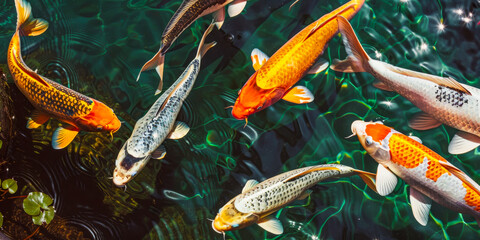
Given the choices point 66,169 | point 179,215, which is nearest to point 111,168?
point 66,169

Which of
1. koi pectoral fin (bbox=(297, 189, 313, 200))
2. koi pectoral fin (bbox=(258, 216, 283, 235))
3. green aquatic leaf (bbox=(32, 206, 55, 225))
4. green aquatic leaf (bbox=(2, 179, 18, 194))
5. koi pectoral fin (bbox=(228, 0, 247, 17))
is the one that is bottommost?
green aquatic leaf (bbox=(32, 206, 55, 225))

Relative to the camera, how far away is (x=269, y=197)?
4180 mm

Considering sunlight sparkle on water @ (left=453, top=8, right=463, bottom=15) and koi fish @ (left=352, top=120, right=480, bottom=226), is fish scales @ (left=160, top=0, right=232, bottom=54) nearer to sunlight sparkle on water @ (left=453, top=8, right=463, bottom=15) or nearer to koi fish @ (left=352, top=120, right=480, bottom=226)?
koi fish @ (left=352, top=120, right=480, bottom=226)

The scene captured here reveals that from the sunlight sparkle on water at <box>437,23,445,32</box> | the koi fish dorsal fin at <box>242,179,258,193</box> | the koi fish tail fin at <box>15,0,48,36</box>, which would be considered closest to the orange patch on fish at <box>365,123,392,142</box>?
the koi fish dorsal fin at <box>242,179,258,193</box>

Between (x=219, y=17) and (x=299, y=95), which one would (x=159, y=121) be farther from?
(x=299, y=95)

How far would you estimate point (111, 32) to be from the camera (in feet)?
16.9

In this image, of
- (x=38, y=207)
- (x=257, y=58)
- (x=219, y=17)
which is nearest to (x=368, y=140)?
(x=257, y=58)

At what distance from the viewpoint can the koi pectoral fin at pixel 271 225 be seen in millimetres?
4371

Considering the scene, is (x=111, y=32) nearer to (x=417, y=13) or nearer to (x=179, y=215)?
(x=179, y=215)

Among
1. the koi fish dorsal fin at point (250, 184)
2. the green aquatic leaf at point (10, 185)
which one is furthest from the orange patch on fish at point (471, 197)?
the green aquatic leaf at point (10, 185)

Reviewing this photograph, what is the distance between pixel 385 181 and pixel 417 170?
359mm

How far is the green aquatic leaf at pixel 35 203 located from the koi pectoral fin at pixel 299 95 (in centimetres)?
258

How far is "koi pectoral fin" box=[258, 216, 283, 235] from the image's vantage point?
4.37 metres

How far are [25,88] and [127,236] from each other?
71.6 inches
